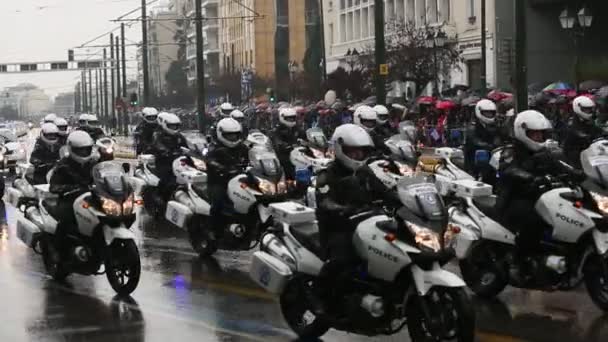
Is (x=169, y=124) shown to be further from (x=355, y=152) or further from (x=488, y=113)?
(x=355, y=152)

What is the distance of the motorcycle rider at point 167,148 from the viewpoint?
18938 mm

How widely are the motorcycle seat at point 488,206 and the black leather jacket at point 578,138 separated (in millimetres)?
3029

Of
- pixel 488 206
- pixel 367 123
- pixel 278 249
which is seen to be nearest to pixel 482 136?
pixel 367 123

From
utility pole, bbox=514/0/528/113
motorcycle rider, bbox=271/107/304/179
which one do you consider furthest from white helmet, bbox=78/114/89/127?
utility pole, bbox=514/0/528/113

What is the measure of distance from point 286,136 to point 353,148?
1034 cm

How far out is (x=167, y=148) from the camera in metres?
18.9

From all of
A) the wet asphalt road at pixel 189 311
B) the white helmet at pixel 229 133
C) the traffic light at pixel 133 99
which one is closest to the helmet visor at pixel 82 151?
the wet asphalt road at pixel 189 311

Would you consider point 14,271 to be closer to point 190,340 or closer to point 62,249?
point 62,249

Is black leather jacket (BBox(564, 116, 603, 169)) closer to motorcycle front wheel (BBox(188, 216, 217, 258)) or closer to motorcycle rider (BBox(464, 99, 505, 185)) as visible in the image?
motorcycle rider (BBox(464, 99, 505, 185))

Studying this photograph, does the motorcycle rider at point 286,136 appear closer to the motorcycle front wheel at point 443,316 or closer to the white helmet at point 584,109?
the white helmet at point 584,109

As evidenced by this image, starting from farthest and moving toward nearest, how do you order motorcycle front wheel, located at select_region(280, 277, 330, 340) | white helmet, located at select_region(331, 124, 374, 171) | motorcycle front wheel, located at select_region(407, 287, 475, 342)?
motorcycle front wheel, located at select_region(280, 277, 330, 340), white helmet, located at select_region(331, 124, 374, 171), motorcycle front wheel, located at select_region(407, 287, 475, 342)

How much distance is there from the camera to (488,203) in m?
10.5

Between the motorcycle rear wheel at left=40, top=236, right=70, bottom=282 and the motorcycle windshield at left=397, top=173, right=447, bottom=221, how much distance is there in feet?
17.5

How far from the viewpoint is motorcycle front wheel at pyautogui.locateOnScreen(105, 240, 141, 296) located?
36.2 ft
